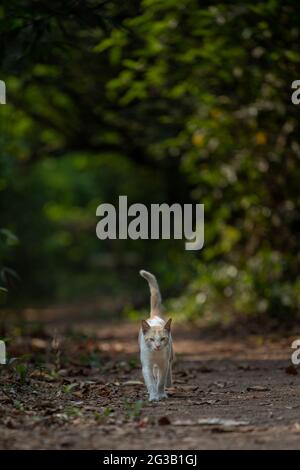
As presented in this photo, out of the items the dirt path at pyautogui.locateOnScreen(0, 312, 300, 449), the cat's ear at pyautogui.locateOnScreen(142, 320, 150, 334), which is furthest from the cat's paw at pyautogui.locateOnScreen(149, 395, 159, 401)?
the cat's ear at pyautogui.locateOnScreen(142, 320, 150, 334)

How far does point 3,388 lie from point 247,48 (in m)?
6.95

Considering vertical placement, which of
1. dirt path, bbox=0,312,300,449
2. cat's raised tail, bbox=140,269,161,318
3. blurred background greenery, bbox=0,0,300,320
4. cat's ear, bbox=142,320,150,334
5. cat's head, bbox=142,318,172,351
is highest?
blurred background greenery, bbox=0,0,300,320

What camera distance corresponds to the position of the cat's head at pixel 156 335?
712 cm

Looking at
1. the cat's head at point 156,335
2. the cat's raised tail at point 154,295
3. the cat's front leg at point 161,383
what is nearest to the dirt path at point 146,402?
the cat's front leg at point 161,383

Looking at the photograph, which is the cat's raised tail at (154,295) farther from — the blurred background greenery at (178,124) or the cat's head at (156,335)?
the blurred background greenery at (178,124)

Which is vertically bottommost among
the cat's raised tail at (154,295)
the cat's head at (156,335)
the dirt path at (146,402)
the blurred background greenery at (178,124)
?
the dirt path at (146,402)

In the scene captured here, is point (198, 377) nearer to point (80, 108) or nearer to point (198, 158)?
point (198, 158)

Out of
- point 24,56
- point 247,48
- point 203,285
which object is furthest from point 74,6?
point 203,285

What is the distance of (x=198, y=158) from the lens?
1564 centimetres

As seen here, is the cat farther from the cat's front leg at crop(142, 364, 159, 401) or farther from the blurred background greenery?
the blurred background greenery

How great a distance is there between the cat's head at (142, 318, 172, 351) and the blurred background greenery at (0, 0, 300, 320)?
4.51ft

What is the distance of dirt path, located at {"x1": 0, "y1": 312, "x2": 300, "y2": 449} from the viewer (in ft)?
17.0

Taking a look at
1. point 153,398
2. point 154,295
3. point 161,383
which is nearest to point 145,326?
point 161,383

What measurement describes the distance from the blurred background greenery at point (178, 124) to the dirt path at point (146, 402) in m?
1.17
